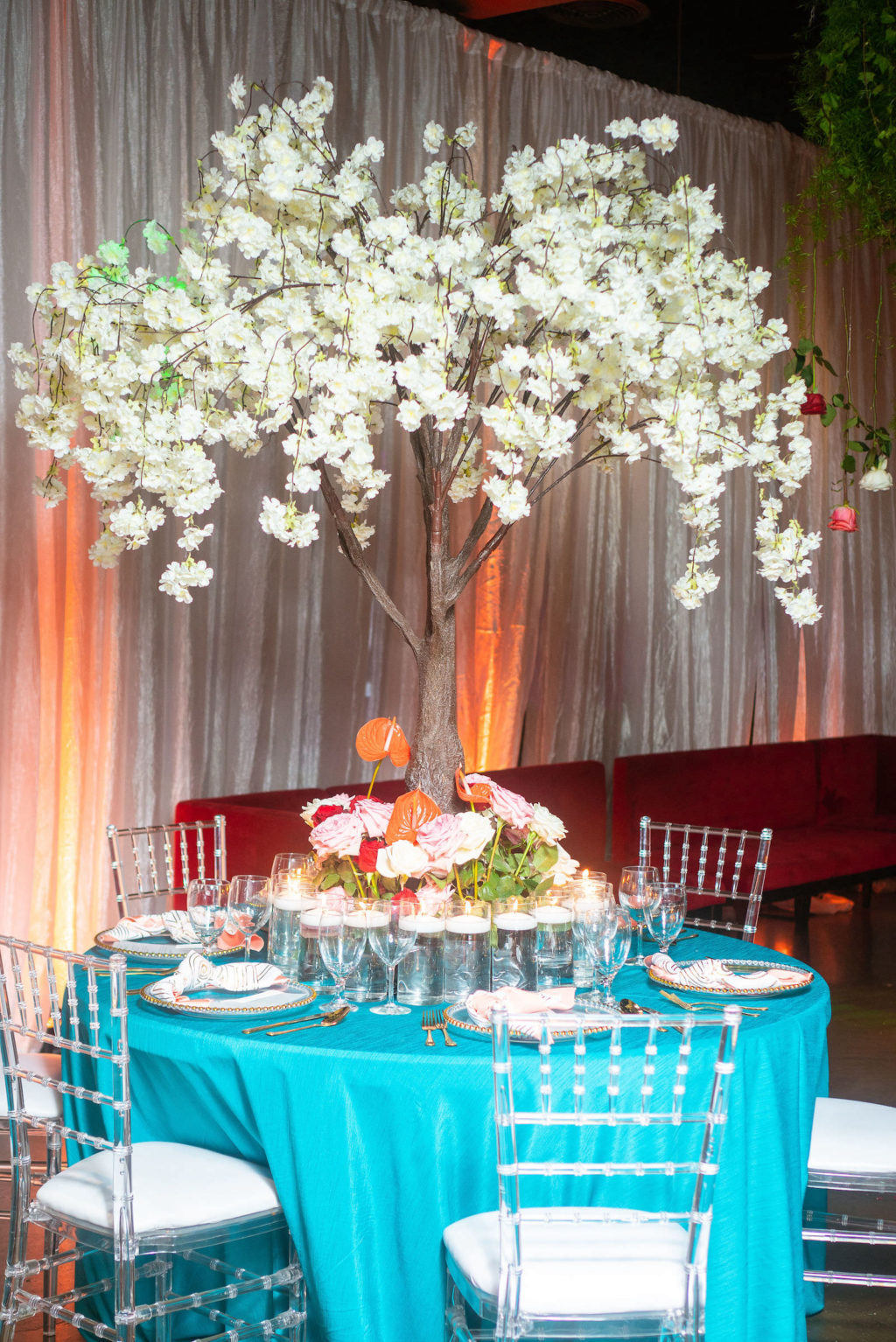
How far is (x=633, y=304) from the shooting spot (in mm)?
2578

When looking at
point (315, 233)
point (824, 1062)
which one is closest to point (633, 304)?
point (315, 233)

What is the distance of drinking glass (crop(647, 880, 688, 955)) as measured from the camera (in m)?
2.96

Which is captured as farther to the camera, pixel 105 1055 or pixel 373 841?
pixel 373 841

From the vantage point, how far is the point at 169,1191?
7.97 ft

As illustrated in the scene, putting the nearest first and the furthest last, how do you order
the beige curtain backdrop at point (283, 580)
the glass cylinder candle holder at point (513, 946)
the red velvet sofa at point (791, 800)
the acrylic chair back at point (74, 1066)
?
the acrylic chair back at point (74, 1066) < the glass cylinder candle holder at point (513, 946) < the beige curtain backdrop at point (283, 580) < the red velvet sofa at point (791, 800)

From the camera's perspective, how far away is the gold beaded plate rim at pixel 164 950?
120 inches

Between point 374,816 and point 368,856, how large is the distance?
0.08 metres

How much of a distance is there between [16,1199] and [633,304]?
209cm

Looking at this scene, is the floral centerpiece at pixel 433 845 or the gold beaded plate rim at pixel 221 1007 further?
the floral centerpiece at pixel 433 845

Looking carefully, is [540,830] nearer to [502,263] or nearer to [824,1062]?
[824,1062]

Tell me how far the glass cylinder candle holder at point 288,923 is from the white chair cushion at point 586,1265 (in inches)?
28.4

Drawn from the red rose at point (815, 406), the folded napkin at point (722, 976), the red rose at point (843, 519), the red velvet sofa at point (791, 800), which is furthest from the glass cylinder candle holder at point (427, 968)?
the red velvet sofa at point (791, 800)

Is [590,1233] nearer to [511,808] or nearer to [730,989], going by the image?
[730,989]

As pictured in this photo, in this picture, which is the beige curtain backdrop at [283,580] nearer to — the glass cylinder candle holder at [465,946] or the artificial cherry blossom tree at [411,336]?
the artificial cherry blossom tree at [411,336]
